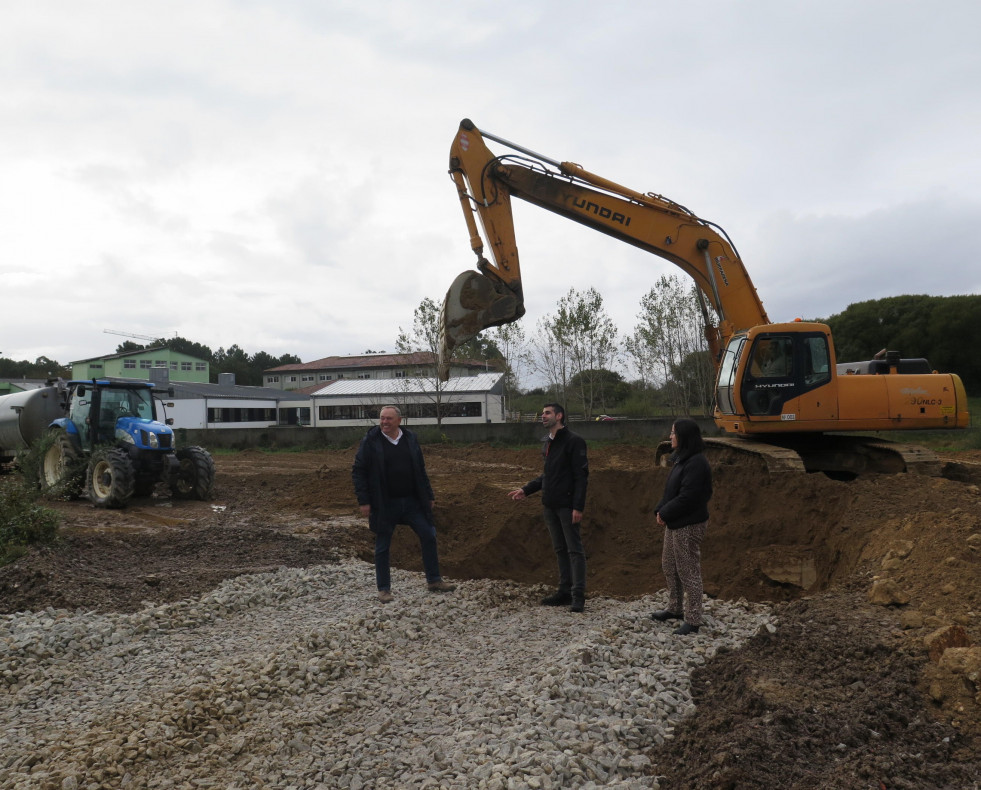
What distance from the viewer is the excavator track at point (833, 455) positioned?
9.49m

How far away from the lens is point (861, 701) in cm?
403

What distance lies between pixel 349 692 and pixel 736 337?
7791 mm

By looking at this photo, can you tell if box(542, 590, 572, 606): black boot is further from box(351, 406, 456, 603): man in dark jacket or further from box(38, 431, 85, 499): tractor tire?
box(38, 431, 85, 499): tractor tire

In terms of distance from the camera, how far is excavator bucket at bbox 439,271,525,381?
9.29 metres

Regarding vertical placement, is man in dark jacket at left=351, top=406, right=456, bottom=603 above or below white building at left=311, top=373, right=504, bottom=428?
below

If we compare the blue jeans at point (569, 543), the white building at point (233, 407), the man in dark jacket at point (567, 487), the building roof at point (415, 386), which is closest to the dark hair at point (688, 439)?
Result: the man in dark jacket at point (567, 487)

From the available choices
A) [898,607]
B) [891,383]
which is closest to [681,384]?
[891,383]

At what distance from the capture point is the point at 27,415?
16406 millimetres

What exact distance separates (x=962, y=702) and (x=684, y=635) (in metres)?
1.88

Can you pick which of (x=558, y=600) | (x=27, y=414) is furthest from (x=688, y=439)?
(x=27, y=414)

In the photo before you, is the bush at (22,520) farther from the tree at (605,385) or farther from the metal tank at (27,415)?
the tree at (605,385)

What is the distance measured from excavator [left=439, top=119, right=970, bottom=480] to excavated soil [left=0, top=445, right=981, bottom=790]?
0.91 m

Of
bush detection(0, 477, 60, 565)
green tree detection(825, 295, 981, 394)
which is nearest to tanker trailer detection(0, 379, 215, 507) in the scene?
bush detection(0, 477, 60, 565)

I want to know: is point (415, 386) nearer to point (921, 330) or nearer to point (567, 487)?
point (921, 330)
